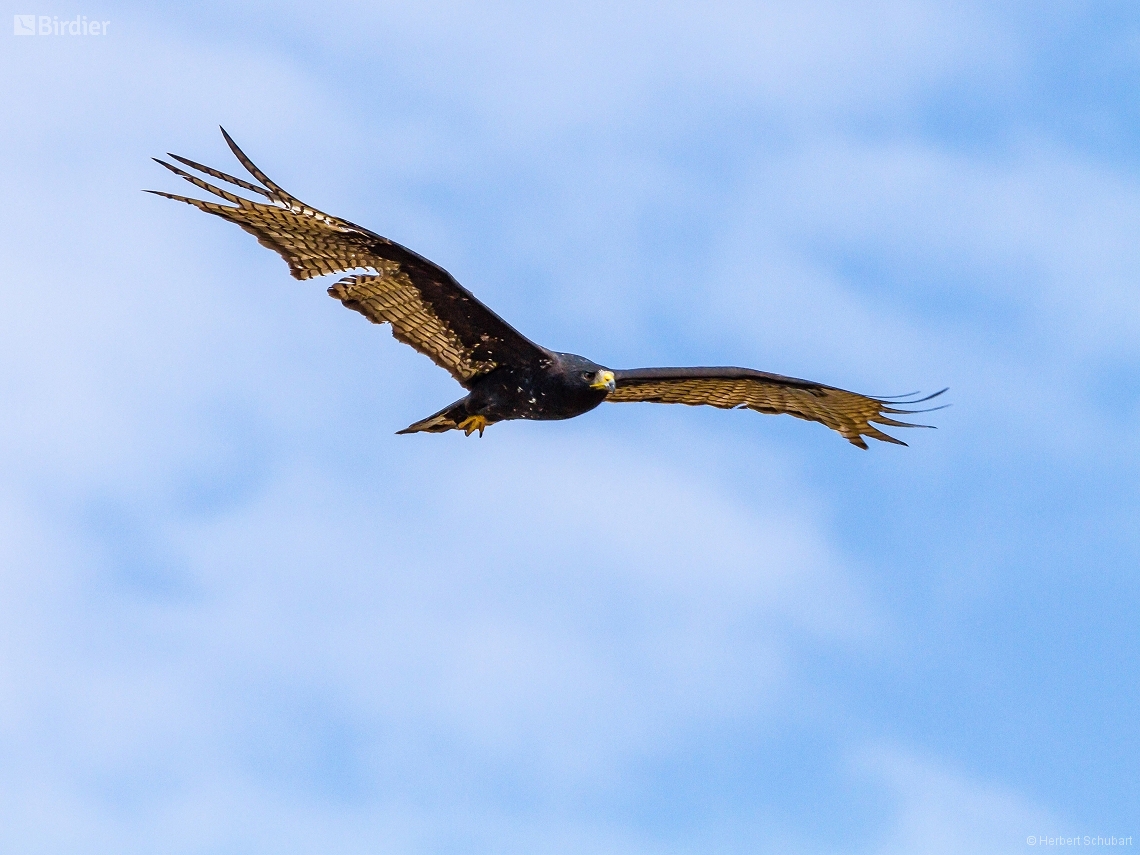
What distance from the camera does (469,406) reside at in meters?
15.5

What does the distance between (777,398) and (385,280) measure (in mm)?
5076

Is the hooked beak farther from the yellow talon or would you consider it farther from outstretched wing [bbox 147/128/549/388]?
the yellow talon

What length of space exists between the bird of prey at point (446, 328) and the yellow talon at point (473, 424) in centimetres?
1

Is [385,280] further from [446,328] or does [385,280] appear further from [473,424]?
[473,424]

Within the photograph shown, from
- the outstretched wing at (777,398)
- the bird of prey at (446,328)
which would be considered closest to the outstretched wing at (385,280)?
Result: the bird of prey at (446,328)

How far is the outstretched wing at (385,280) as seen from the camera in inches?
549

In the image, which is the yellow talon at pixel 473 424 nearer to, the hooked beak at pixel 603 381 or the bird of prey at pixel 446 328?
the bird of prey at pixel 446 328

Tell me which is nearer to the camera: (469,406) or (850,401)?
(469,406)

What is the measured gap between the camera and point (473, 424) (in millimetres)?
15719

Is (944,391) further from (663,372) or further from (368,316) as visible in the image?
(368,316)

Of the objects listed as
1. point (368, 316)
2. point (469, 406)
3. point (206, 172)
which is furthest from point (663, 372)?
point (206, 172)

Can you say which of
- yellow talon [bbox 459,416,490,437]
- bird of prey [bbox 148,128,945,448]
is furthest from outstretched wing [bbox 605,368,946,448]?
yellow talon [bbox 459,416,490,437]

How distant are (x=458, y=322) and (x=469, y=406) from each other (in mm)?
952

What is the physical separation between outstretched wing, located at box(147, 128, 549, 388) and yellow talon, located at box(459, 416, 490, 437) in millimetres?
410
